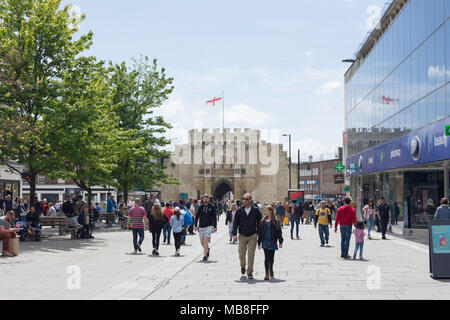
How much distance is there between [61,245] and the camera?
19.4 m

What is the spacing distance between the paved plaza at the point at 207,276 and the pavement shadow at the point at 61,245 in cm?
6

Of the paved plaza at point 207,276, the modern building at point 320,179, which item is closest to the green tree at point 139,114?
the paved plaza at point 207,276

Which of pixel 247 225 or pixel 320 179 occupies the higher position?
pixel 320 179

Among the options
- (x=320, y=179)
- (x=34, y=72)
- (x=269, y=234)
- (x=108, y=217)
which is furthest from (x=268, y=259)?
(x=320, y=179)

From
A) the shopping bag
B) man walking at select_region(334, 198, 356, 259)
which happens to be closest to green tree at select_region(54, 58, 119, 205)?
the shopping bag

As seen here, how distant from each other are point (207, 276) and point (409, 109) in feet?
53.8

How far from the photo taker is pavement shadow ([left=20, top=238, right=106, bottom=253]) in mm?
17864

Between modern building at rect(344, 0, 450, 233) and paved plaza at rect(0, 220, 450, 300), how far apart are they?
5794 mm

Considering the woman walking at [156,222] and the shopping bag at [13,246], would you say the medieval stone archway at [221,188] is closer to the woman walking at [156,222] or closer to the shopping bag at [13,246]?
the woman walking at [156,222]

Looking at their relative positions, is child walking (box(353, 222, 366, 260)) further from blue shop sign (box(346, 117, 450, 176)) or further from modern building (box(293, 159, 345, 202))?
modern building (box(293, 159, 345, 202))

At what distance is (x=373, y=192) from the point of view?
35500mm

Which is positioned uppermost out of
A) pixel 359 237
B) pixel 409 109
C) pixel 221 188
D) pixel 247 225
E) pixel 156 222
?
pixel 409 109

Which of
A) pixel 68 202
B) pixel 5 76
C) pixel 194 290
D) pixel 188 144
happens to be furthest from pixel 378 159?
pixel 188 144

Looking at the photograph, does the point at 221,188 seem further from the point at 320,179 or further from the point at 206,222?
the point at 206,222
